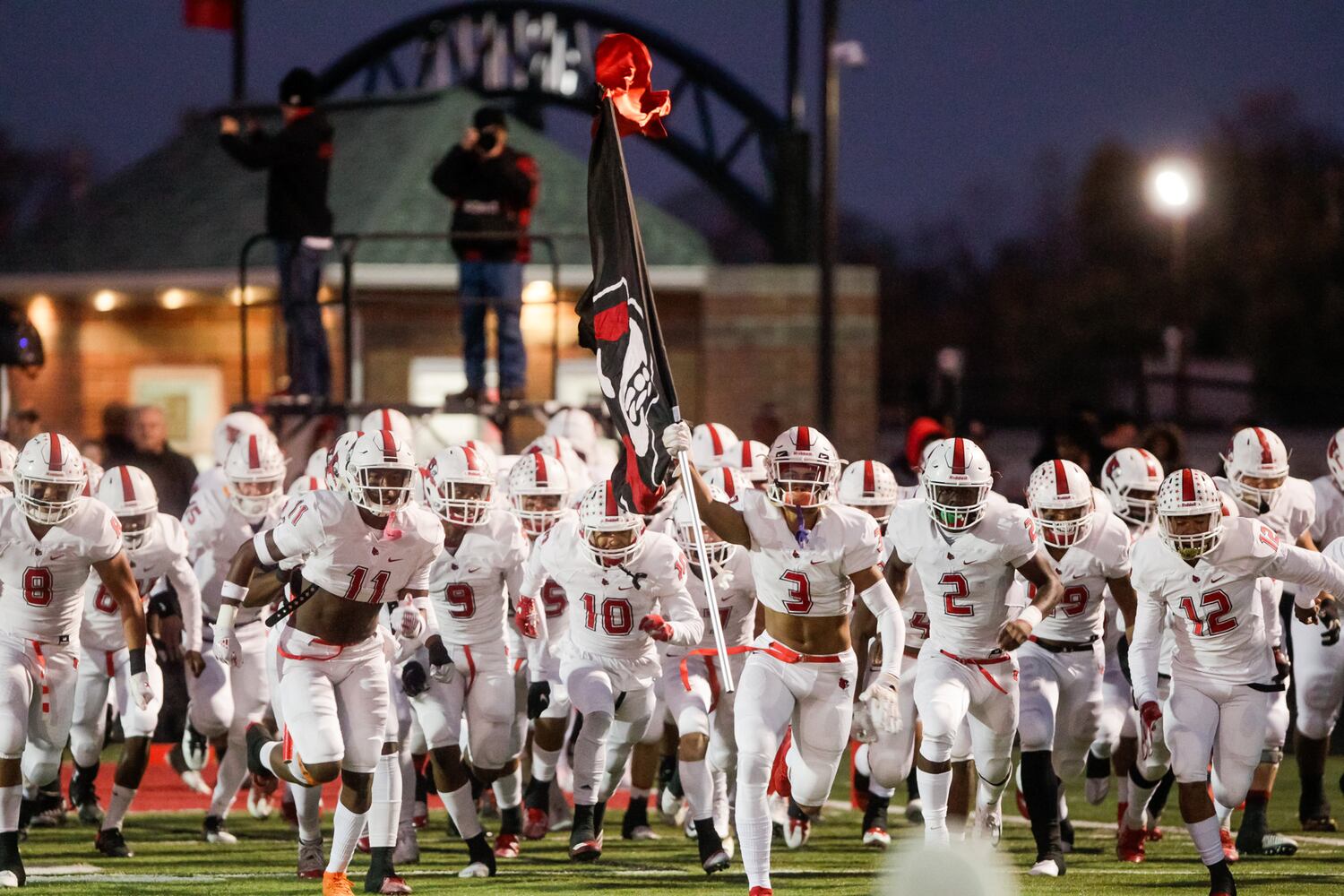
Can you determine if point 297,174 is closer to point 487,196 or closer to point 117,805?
point 487,196

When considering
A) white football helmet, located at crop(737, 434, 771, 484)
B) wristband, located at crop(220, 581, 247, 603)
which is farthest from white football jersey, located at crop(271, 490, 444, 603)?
white football helmet, located at crop(737, 434, 771, 484)

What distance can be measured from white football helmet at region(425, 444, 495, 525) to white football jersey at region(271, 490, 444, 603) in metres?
1.03

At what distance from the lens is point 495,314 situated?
14.2 metres

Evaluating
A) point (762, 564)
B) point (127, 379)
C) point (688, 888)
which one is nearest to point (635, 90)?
point (762, 564)

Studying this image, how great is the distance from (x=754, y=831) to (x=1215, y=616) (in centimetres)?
231

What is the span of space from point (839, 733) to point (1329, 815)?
3643 millimetres

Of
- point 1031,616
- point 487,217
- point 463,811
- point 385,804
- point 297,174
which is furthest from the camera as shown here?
point 487,217

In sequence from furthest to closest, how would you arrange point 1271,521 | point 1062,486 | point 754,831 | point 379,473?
point 1271,521 → point 1062,486 → point 379,473 → point 754,831

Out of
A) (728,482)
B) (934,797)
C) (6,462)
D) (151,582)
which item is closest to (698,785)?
(934,797)

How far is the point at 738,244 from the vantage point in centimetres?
6700

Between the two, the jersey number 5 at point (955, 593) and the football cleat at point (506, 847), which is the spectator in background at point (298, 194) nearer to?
the football cleat at point (506, 847)

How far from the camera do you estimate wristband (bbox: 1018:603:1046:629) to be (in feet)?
28.1

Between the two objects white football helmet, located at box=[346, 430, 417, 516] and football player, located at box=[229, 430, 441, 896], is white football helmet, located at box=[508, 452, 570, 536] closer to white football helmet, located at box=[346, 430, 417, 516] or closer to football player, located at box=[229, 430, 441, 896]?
football player, located at box=[229, 430, 441, 896]

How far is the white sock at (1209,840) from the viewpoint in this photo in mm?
8414
